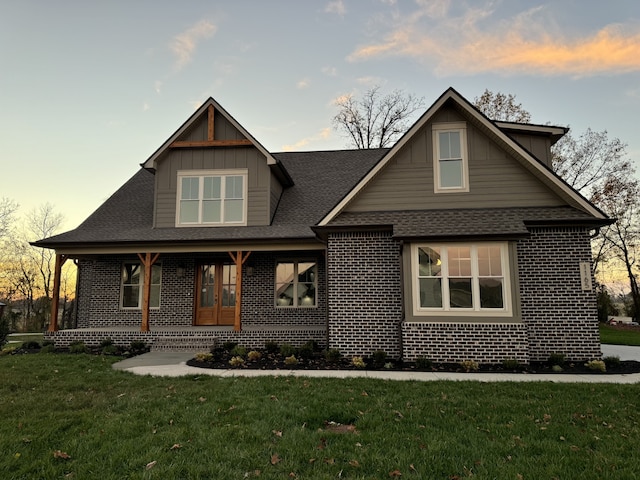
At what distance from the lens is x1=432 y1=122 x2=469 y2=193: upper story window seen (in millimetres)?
10148

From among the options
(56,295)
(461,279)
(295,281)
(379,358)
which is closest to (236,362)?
(379,358)

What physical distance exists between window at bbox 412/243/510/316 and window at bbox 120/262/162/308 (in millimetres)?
8983

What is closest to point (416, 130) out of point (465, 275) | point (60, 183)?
point (465, 275)

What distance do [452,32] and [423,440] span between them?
40.7ft

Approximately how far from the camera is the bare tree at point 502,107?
24641 mm

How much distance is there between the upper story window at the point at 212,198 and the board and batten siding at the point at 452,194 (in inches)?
172

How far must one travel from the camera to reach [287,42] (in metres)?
13.4

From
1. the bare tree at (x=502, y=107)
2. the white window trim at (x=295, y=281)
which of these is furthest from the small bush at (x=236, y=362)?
the bare tree at (x=502, y=107)

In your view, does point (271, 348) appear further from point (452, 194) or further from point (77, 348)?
point (452, 194)

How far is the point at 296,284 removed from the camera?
13117 mm

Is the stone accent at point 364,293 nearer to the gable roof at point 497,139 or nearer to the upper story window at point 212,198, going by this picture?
the gable roof at point 497,139

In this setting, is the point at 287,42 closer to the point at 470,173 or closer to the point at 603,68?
the point at 470,173

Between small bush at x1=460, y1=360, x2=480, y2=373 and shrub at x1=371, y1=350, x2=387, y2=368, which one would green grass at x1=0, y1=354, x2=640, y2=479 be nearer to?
small bush at x1=460, y1=360, x2=480, y2=373

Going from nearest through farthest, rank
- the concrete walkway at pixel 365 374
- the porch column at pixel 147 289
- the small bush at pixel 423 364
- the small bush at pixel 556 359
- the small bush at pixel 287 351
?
1. the concrete walkway at pixel 365 374
2. the small bush at pixel 423 364
3. the small bush at pixel 556 359
4. the small bush at pixel 287 351
5. the porch column at pixel 147 289
